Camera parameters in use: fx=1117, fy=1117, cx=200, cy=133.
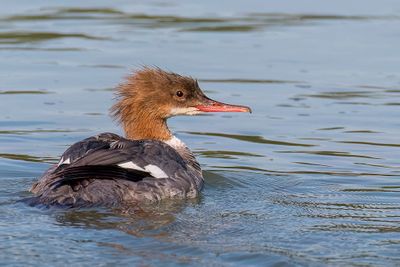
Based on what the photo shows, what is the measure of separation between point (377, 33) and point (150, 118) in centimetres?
624

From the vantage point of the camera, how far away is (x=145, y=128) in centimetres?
956

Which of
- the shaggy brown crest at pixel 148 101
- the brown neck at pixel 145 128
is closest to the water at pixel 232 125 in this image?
the brown neck at pixel 145 128

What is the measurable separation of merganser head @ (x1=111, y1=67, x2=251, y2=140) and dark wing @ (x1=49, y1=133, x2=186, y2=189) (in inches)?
27.2

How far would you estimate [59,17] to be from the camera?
16.2 m

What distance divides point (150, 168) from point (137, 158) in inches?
5.1

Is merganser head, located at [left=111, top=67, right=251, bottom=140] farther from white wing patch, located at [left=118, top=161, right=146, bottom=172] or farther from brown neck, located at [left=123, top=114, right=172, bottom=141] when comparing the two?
white wing patch, located at [left=118, top=161, right=146, bottom=172]

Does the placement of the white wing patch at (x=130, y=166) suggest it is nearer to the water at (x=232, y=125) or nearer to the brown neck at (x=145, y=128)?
the water at (x=232, y=125)

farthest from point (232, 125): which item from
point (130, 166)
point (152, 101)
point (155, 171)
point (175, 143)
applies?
point (130, 166)

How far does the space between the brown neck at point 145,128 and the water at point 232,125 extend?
0.53 m

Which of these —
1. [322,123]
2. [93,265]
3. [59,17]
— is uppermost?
[59,17]

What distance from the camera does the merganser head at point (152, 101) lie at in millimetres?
9500

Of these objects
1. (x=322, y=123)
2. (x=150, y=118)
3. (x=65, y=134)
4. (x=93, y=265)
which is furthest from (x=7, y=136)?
(x=93, y=265)

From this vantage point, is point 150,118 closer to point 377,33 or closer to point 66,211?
point 66,211

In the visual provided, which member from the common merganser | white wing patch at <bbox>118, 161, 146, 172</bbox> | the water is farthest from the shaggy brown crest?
white wing patch at <bbox>118, 161, 146, 172</bbox>
